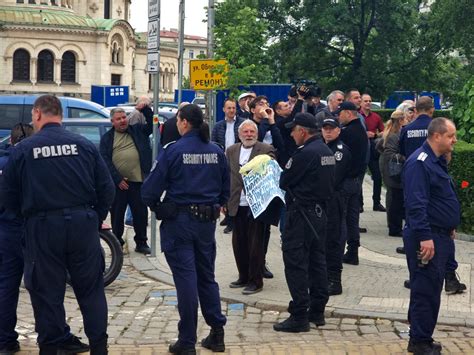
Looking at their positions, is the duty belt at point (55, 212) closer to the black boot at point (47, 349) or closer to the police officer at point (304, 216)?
the black boot at point (47, 349)

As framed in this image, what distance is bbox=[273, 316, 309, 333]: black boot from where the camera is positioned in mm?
7895

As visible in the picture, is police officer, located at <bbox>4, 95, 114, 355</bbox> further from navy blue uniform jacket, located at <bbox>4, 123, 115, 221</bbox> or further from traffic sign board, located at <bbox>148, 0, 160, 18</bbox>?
traffic sign board, located at <bbox>148, 0, 160, 18</bbox>

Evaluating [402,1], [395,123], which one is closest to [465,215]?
[395,123]

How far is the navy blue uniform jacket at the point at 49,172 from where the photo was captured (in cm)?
640

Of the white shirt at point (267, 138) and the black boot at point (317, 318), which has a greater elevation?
the white shirt at point (267, 138)

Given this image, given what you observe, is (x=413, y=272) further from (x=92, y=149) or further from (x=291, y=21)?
(x=291, y=21)

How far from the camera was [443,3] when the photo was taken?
36.4 meters

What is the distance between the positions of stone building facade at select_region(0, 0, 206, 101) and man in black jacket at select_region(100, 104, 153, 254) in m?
68.8

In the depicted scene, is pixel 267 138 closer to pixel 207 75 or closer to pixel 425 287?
pixel 425 287

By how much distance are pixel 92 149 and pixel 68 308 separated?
8.80ft

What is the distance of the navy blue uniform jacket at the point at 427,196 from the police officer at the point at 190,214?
5.08 ft

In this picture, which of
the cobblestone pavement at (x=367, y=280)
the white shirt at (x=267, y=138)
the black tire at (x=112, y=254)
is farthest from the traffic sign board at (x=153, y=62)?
the black tire at (x=112, y=254)

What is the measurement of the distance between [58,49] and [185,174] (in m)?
76.0

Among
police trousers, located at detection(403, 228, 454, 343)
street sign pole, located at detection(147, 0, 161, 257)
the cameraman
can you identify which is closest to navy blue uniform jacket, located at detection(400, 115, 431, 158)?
the cameraman
